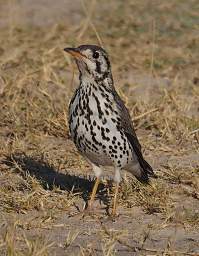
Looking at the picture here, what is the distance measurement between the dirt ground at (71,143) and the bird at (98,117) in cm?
49

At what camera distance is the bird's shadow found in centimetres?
776

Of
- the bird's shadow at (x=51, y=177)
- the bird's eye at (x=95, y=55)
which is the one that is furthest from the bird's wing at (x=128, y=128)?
the bird's shadow at (x=51, y=177)

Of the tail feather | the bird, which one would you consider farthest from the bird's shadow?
the bird

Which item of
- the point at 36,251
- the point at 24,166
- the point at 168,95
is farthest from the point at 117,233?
the point at 168,95

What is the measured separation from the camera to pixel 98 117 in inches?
268

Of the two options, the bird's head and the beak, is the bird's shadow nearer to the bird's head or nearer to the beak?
the bird's head

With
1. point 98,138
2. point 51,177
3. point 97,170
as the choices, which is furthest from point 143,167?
point 51,177

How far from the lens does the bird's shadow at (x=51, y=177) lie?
7758 millimetres

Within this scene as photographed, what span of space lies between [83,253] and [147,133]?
3541mm

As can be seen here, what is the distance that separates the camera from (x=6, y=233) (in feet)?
20.0

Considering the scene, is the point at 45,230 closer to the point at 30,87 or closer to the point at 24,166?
the point at 24,166

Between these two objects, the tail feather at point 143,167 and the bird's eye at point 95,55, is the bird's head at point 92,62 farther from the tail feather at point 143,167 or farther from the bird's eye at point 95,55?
the tail feather at point 143,167

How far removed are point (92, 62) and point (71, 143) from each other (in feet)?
6.94

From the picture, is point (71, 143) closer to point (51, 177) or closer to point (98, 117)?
point (51, 177)
